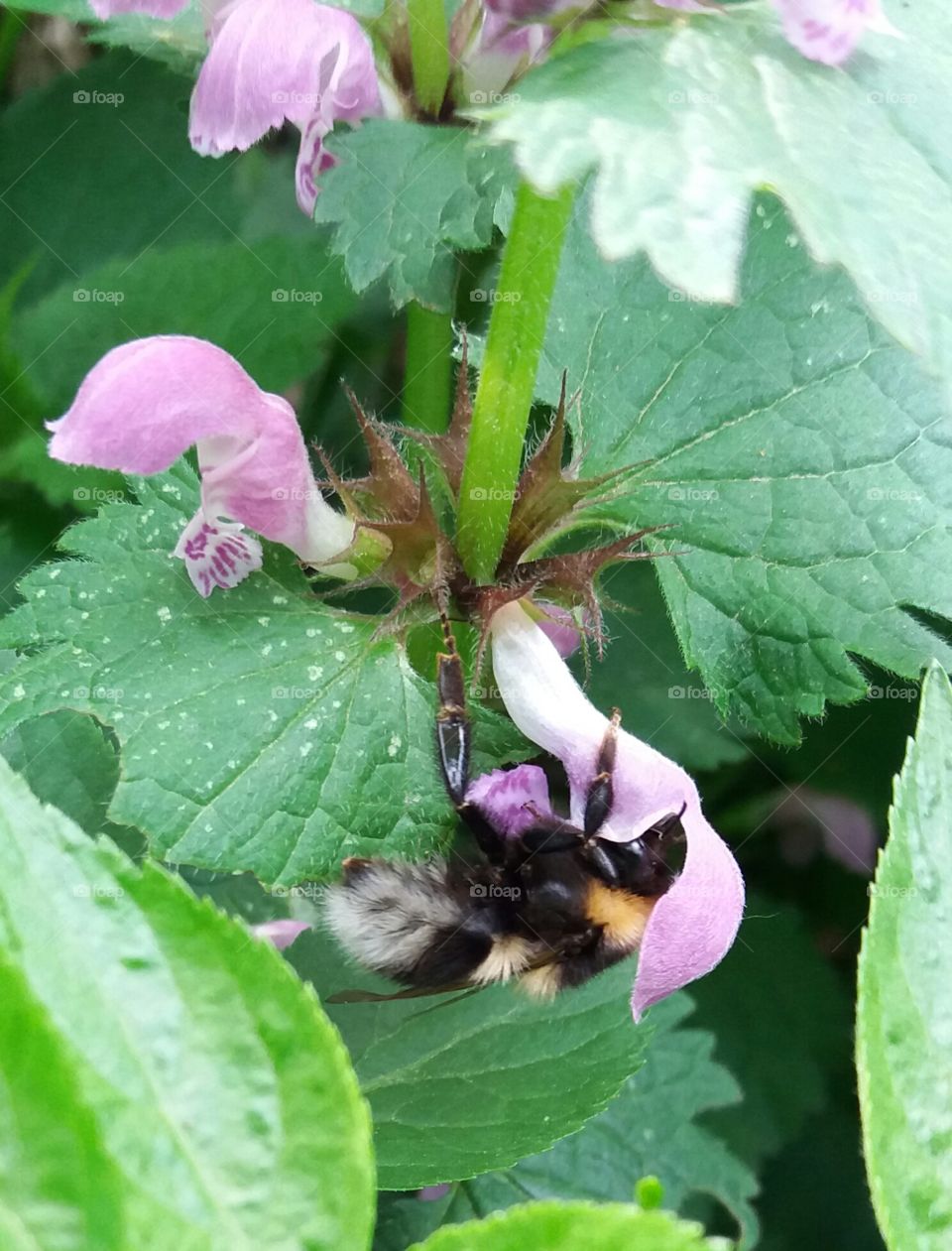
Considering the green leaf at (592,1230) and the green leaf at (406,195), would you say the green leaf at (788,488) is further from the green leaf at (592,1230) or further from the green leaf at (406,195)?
the green leaf at (592,1230)

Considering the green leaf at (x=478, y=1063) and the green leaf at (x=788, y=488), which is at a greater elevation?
the green leaf at (x=788, y=488)

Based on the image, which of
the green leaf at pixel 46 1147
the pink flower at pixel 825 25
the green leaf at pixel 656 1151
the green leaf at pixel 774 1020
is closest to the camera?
the green leaf at pixel 46 1147

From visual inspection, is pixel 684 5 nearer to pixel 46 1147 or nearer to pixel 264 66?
pixel 264 66

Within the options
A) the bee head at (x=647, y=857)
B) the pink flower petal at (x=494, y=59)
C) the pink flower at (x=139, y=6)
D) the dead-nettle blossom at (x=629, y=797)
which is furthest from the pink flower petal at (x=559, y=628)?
the pink flower at (x=139, y=6)

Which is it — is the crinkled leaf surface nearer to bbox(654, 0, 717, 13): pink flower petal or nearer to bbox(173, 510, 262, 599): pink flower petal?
bbox(173, 510, 262, 599): pink flower petal

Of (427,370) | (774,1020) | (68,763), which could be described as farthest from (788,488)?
(774,1020)

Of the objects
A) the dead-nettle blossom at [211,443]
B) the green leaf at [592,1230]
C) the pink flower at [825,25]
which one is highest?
the pink flower at [825,25]

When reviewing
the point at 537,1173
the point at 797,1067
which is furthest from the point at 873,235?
the point at 797,1067

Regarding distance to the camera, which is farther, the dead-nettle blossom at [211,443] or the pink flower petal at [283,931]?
the pink flower petal at [283,931]
